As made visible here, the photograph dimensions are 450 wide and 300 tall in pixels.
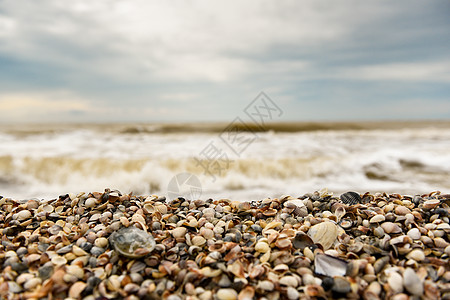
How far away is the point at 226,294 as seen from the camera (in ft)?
4.17

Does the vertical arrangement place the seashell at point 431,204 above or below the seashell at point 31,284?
above

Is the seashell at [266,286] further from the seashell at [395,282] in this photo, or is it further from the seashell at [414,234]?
the seashell at [414,234]

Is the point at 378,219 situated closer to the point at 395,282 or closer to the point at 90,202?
the point at 395,282

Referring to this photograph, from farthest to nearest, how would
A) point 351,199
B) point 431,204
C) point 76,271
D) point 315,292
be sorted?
point 351,199 < point 431,204 < point 76,271 < point 315,292

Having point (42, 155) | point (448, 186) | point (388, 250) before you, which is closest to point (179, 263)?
point (388, 250)

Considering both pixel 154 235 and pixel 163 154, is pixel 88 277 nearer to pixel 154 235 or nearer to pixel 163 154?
pixel 154 235

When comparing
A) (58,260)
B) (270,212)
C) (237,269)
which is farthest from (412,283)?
(58,260)

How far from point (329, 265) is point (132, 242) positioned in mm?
938

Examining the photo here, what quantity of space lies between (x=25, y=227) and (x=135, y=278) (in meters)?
0.98

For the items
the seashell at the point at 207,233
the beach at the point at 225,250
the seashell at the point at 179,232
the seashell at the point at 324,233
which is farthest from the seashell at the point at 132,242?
the seashell at the point at 324,233

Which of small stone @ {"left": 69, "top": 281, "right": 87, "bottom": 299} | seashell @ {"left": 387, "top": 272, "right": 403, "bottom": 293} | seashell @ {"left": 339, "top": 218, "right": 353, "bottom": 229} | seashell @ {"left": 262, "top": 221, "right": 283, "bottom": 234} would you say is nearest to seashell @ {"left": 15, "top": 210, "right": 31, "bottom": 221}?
small stone @ {"left": 69, "top": 281, "right": 87, "bottom": 299}

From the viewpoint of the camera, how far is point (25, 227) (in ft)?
6.18

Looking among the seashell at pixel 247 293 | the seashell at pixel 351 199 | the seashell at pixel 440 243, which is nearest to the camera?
the seashell at pixel 247 293

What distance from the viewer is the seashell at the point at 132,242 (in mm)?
1452
